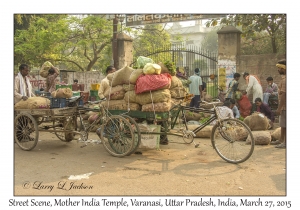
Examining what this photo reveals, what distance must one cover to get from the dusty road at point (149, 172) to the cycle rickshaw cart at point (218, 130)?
9.2 inches

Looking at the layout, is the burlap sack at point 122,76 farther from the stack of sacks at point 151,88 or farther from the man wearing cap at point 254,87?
the man wearing cap at point 254,87

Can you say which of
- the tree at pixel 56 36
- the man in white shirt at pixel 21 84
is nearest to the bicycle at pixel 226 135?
the man in white shirt at pixel 21 84

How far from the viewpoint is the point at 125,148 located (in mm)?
5918

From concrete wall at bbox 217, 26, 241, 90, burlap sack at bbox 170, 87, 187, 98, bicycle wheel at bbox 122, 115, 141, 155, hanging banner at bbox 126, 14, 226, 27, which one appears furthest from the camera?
hanging banner at bbox 126, 14, 226, 27

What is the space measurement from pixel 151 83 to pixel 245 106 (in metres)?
5.19

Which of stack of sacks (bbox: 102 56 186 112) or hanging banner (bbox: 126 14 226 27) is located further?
hanging banner (bbox: 126 14 226 27)

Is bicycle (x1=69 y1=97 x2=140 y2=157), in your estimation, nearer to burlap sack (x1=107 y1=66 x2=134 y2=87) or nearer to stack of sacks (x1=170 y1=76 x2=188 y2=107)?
burlap sack (x1=107 y1=66 x2=134 y2=87)

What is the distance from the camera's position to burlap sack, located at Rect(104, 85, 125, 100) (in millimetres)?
6039

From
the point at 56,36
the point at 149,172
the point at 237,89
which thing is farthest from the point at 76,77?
the point at 149,172

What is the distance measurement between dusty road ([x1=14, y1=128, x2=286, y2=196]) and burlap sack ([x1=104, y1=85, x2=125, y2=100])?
1.14m

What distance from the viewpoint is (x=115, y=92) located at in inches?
238

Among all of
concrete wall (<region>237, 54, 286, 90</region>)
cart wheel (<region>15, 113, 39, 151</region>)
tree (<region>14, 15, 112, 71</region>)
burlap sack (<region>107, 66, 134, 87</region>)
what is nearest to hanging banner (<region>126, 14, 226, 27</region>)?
tree (<region>14, 15, 112, 71</region>)
